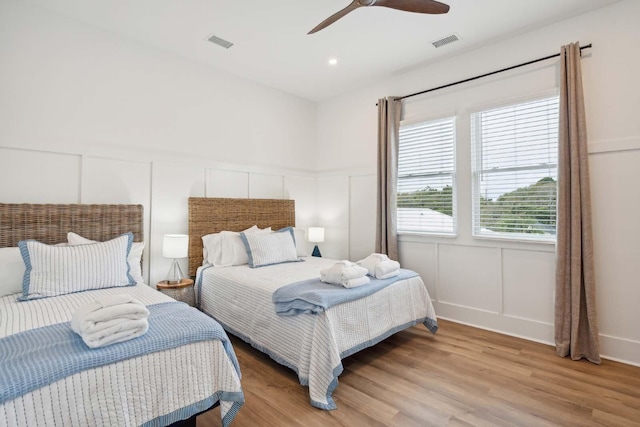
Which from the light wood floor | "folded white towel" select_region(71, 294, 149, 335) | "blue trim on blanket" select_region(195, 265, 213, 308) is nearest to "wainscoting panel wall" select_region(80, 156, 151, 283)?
"blue trim on blanket" select_region(195, 265, 213, 308)

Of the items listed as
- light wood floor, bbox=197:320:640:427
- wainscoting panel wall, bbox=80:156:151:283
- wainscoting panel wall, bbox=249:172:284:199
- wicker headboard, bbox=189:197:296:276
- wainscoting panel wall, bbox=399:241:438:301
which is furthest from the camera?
wainscoting panel wall, bbox=249:172:284:199

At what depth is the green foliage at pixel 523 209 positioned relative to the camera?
3.10 meters

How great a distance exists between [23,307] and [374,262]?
2.56 metres

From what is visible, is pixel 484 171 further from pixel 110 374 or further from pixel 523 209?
pixel 110 374

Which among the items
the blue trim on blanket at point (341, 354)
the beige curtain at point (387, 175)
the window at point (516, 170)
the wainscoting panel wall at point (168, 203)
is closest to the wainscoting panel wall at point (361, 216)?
the beige curtain at point (387, 175)

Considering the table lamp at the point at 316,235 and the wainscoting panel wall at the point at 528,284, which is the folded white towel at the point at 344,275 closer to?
the wainscoting panel wall at the point at 528,284

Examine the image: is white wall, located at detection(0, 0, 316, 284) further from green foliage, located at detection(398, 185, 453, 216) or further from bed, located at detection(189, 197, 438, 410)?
green foliage, located at detection(398, 185, 453, 216)

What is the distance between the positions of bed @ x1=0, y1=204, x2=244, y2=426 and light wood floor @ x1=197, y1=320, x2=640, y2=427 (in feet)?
1.54

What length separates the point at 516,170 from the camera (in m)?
3.30

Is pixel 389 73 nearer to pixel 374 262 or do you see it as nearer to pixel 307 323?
pixel 374 262

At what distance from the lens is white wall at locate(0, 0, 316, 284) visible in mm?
2748

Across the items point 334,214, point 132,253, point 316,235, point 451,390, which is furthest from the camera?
point 334,214

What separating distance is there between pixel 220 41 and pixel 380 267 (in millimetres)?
2769

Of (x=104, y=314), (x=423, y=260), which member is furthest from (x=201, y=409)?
(x=423, y=260)
